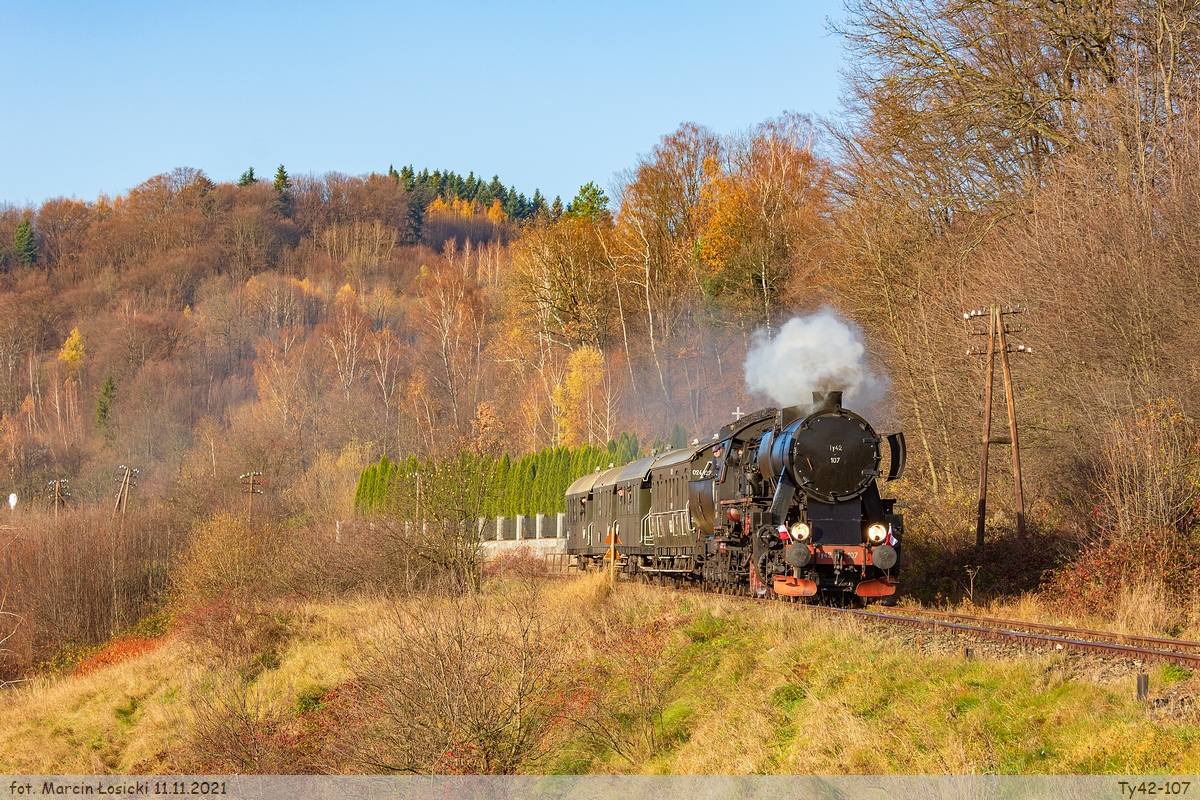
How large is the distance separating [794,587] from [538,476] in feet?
117

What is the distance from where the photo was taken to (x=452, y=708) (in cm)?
1250

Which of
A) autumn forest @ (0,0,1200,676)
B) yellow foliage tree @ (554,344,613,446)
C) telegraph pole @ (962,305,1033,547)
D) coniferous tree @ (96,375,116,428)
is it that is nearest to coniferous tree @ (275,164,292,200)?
autumn forest @ (0,0,1200,676)

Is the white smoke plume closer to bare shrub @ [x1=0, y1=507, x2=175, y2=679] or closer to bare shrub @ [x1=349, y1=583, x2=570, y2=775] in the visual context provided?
bare shrub @ [x1=349, y1=583, x2=570, y2=775]

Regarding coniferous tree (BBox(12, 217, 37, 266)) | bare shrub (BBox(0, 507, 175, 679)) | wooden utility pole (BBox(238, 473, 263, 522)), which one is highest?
coniferous tree (BBox(12, 217, 37, 266))

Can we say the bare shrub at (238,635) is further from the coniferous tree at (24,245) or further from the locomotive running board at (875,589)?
the coniferous tree at (24,245)

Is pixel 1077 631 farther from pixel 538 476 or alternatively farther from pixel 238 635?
pixel 538 476

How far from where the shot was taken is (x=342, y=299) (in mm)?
107562

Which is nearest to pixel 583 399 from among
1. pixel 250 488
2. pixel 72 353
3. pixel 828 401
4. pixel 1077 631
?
pixel 250 488

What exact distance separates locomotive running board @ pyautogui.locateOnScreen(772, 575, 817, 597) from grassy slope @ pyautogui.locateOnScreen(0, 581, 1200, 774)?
0.40m

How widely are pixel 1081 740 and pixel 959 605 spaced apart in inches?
402

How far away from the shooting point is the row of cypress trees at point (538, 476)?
49.1 meters

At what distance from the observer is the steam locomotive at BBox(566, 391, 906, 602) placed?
1734cm

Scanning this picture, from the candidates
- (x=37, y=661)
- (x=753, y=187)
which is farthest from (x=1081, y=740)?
(x=753, y=187)

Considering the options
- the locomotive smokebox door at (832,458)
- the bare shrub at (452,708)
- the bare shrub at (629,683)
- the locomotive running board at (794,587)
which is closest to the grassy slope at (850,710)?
the bare shrub at (629,683)
